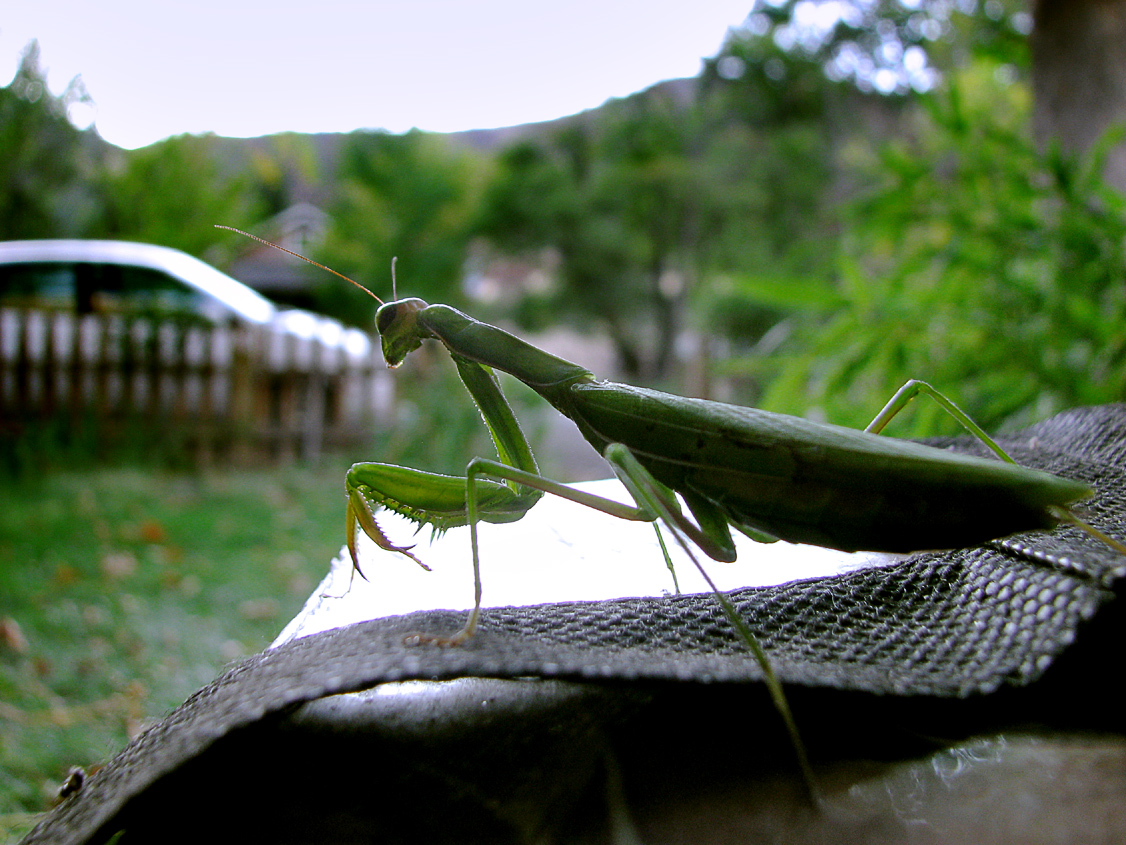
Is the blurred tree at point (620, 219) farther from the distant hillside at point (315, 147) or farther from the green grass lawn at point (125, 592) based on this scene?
the green grass lawn at point (125, 592)

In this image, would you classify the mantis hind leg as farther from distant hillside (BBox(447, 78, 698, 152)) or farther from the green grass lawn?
distant hillside (BBox(447, 78, 698, 152))

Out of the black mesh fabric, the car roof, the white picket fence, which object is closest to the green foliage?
the black mesh fabric

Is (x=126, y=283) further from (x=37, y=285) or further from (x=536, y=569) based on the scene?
(x=536, y=569)

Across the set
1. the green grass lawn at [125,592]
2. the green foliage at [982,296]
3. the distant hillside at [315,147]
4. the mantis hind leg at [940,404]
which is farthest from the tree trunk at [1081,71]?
the green grass lawn at [125,592]

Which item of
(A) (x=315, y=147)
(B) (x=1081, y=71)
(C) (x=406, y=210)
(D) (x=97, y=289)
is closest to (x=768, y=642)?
(B) (x=1081, y=71)

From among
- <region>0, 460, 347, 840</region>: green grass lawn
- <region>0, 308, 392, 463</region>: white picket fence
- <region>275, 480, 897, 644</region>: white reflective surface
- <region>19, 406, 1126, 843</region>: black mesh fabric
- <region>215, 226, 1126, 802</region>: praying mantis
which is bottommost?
<region>0, 460, 347, 840</region>: green grass lawn

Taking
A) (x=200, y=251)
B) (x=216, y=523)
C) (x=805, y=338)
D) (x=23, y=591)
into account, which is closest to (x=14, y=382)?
(x=200, y=251)
